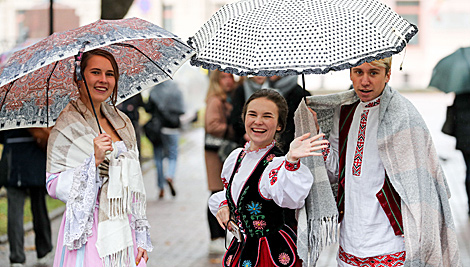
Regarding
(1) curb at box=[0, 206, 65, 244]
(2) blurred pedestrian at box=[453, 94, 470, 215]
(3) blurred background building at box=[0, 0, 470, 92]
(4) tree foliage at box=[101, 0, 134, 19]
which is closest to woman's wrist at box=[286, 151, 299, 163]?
(4) tree foliage at box=[101, 0, 134, 19]

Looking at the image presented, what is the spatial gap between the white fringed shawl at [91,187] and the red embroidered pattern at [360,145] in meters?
1.18

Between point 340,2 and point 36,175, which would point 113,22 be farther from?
point 36,175

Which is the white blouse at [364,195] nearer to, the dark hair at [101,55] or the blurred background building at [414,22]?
the dark hair at [101,55]

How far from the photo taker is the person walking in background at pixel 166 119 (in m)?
10.0

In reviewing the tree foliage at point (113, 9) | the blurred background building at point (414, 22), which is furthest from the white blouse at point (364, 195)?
the blurred background building at point (414, 22)

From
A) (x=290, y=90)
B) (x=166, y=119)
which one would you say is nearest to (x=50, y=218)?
(x=166, y=119)

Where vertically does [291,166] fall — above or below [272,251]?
above

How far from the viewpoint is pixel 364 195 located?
138 inches

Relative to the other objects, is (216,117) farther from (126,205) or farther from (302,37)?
(302,37)

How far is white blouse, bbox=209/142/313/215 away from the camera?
10.7 feet

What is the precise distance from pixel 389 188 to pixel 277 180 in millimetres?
629

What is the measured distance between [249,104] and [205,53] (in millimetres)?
420

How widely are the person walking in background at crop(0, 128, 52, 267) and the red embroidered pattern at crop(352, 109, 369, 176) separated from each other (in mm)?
3569

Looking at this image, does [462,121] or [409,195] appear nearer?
[409,195]
